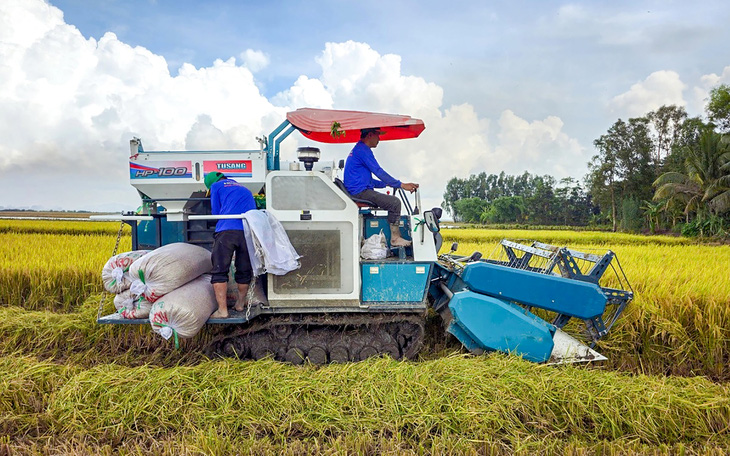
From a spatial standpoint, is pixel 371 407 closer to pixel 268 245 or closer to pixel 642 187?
pixel 268 245

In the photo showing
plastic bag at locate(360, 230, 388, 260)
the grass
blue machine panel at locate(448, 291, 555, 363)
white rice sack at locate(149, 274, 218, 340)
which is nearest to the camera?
the grass

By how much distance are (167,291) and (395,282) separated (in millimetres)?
2172

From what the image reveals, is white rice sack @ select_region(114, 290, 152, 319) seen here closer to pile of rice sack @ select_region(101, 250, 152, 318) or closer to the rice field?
pile of rice sack @ select_region(101, 250, 152, 318)

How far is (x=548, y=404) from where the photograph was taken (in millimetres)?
3680

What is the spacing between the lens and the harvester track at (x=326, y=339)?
14.7 feet

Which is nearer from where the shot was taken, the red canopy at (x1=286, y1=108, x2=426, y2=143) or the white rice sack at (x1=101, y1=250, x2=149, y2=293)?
the white rice sack at (x1=101, y1=250, x2=149, y2=293)

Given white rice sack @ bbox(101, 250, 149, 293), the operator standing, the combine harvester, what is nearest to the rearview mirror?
the combine harvester

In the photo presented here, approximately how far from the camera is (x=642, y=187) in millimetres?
37562

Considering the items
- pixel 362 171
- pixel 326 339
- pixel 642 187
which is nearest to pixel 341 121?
pixel 362 171

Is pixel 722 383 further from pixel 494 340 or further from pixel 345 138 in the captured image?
pixel 345 138

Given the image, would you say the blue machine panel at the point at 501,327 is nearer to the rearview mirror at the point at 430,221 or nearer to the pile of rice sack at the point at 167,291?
the rearview mirror at the point at 430,221

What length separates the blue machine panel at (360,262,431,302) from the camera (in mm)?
4441

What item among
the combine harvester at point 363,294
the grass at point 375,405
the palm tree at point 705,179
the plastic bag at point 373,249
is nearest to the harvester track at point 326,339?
the combine harvester at point 363,294

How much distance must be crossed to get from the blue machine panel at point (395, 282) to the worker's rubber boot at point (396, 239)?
0.37 meters
